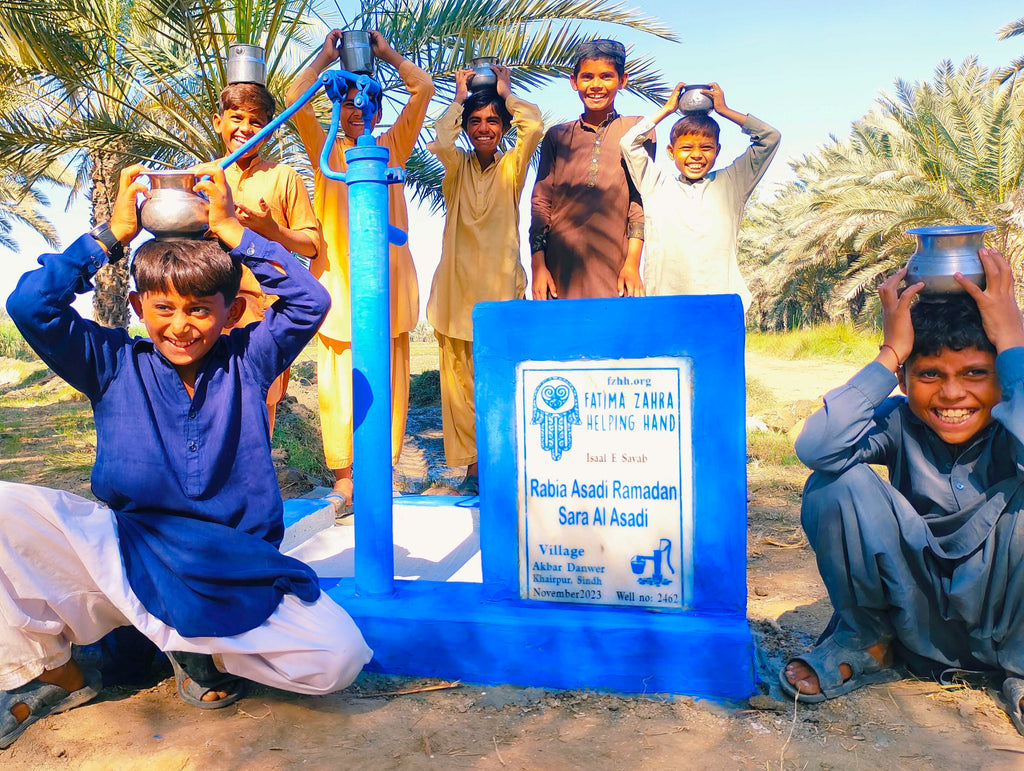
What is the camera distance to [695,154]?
3416 mm

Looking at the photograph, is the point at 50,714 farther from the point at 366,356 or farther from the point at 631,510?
the point at 631,510

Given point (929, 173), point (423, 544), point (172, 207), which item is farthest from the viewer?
point (929, 173)

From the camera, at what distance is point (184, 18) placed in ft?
18.2

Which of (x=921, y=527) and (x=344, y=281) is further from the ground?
(x=344, y=281)

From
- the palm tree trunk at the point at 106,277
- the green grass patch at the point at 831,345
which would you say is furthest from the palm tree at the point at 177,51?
the green grass patch at the point at 831,345

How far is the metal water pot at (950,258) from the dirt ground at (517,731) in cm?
103

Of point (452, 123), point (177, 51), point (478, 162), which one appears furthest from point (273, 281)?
point (177, 51)

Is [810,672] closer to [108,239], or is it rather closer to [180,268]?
[180,268]

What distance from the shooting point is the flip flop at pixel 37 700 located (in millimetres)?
1999

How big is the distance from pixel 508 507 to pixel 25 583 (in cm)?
119

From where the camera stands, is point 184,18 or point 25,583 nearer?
point 25,583

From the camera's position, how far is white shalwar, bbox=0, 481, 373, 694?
6.30ft

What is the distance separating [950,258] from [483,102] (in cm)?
224

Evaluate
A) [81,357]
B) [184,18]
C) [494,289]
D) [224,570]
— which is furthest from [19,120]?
[224,570]
